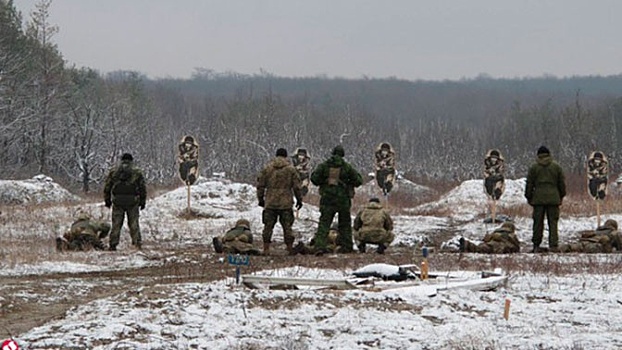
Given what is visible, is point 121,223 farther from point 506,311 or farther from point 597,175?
point 597,175

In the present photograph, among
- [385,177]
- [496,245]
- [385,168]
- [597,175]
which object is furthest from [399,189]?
[496,245]

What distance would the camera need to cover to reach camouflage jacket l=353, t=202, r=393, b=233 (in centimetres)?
1617

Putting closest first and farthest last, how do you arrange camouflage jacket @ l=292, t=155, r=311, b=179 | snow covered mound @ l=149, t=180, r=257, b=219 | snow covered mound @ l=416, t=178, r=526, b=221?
snow covered mound @ l=149, t=180, r=257, b=219 < snow covered mound @ l=416, t=178, r=526, b=221 < camouflage jacket @ l=292, t=155, r=311, b=179

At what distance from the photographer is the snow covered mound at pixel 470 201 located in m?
32.5

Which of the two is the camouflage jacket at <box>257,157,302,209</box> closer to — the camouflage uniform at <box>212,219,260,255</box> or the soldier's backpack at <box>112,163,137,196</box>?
the camouflage uniform at <box>212,219,260,255</box>

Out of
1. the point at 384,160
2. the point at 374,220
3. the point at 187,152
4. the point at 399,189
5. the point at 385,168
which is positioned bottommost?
the point at 399,189

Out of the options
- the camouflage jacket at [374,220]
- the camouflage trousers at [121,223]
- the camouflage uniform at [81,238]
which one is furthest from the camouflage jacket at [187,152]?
the camouflage jacket at [374,220]

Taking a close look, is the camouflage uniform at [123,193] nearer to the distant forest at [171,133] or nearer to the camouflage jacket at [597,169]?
the camouflage jacket at [597,169]

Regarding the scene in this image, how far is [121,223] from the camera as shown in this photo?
16500 millimetres

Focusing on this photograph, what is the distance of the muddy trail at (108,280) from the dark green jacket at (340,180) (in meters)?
1.21

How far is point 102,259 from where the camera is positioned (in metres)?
14.2

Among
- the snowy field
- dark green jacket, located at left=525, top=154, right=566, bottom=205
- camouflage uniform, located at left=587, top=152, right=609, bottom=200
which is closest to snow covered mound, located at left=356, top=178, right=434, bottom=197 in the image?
camouflage uniform, located at left=587, top=152, right=609, bottom=200

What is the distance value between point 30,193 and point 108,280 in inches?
1090

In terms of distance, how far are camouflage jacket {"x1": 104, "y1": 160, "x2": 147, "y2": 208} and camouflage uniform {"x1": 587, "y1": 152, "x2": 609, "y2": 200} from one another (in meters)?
15.7
